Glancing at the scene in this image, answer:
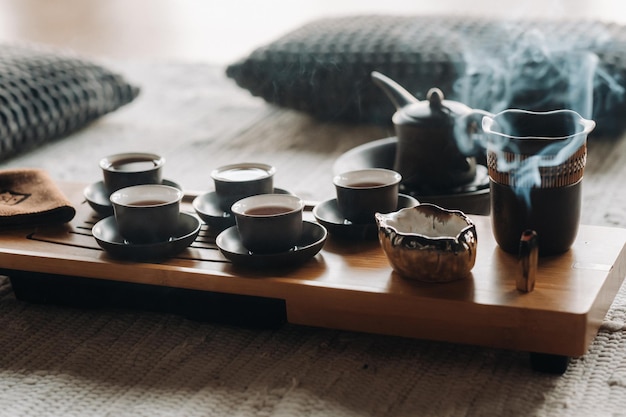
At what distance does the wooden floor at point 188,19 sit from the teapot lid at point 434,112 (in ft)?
5.24

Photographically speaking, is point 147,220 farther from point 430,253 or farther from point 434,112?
point 434,112

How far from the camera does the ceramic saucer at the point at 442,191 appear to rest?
4.23 feet

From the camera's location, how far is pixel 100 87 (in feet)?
7.24

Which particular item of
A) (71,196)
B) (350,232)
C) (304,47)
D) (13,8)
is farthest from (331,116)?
(13,8)

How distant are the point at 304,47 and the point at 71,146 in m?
0.61

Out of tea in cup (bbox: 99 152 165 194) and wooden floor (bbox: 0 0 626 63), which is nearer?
tea in cup (bbox: 99 152 165 194)

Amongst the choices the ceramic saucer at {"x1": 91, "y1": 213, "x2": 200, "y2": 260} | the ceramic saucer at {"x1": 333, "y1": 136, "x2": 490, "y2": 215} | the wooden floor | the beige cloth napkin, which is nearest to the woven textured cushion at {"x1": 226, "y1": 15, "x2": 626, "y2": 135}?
the ceramic saucer at {"x1": 333, "y1": 136, "x2": 490, "y2": 215}

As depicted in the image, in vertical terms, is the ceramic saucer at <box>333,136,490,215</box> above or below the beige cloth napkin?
below

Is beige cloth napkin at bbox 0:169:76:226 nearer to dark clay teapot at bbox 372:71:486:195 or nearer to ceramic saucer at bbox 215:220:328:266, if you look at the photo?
ceramic saucer at bbox 215:220:328:266

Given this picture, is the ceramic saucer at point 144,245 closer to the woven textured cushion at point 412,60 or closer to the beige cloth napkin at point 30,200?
the beige cloth napkin at point 30,200

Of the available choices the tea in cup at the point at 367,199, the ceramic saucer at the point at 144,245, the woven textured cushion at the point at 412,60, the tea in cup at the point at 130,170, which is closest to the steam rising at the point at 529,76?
the woven textured cushion at the point at 412,60

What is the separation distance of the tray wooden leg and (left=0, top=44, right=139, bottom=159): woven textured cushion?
136 cm

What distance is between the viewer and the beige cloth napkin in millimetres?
1242

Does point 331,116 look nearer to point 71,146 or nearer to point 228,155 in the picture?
point 228,155
